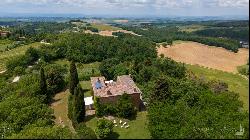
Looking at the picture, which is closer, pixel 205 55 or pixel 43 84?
pixel 43 84

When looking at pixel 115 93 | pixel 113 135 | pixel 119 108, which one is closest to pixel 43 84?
pixel 115 93

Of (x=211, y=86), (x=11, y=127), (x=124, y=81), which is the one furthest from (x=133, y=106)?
(x=211, y=86)

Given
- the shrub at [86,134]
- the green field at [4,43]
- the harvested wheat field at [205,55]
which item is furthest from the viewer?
the green field at [4,43]

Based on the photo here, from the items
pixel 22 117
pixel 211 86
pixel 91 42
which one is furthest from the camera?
pixel 91 42

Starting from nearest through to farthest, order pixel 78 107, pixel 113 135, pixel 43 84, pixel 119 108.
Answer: pixel 113 135 → pixel 78 107 → pixel 119 108 → pixel 43 84

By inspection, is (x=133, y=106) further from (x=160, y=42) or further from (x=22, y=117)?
(x=160, y=42)

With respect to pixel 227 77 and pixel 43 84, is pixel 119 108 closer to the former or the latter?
pixel 43 84

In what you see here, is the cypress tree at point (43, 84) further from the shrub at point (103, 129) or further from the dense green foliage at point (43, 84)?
the shrub at point (103, 129)

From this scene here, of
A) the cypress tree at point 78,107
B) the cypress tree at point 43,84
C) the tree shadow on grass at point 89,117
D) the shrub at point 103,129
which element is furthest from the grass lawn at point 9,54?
the shrub at point 103,129
